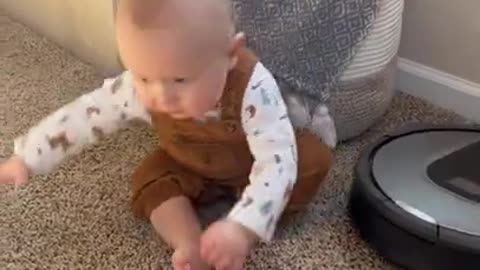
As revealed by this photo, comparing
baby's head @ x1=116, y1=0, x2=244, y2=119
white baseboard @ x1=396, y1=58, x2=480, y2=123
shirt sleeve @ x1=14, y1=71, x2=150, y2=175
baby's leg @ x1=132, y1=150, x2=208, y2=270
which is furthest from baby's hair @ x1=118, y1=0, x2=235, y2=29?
white baseboard @ x1=396, y1=58, x2=480, y2=123

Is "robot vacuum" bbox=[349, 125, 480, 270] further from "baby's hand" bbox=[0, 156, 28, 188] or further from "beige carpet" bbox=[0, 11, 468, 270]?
"baby's hand" bbox=[0, 156, 28, 188]

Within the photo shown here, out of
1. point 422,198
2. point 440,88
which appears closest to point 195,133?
point 422,198

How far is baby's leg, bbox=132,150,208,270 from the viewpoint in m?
1.12

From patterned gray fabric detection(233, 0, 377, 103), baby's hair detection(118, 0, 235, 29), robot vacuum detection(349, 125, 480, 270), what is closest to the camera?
baby's hair detection(118, 0, 235, 29)

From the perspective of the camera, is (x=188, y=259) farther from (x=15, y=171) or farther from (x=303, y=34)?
(x=303, y=34)

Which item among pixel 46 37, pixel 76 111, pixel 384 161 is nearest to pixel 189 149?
pixel 76 111

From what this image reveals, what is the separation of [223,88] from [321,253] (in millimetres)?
245

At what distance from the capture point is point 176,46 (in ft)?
3.11

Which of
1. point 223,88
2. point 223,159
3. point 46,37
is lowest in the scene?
point 46,37

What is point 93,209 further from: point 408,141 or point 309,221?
point 408,141

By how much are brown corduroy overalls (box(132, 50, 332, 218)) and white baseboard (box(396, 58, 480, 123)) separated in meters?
0.38

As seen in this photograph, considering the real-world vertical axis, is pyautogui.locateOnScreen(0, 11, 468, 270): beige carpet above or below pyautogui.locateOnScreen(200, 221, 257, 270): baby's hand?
below

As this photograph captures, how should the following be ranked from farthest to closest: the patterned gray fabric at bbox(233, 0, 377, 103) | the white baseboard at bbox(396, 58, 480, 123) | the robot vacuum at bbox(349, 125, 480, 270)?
the white baseboard at bbox(396, 58, 480, 123) < the patterned gray fabric at bbox(233, 0, 377, 103) < the robot vacuum at bbox(349, 125, 480, 270)

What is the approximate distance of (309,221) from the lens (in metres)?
1.21
